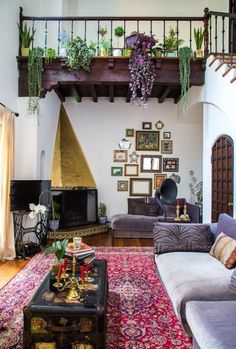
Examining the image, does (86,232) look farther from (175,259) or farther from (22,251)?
(175,259)

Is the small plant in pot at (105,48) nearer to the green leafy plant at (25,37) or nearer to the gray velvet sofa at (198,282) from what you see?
the green leafy plant at (25,37)

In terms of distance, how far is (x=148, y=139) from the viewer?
7.16 metres

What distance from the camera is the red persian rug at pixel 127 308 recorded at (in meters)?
2.17

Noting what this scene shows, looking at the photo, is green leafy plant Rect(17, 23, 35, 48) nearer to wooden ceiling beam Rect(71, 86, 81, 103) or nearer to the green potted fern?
the green potted fern

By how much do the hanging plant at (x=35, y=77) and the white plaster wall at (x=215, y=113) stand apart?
284 centimetres

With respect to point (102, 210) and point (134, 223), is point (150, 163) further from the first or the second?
point (134, 223)

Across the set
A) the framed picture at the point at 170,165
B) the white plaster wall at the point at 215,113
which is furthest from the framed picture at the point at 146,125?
the white plaster wall at the point at 215,113

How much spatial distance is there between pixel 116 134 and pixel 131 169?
0.96 meters

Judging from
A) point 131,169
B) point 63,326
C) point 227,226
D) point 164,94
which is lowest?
point 63,326

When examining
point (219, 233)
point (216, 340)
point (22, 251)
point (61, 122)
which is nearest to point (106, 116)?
point (61, 122)

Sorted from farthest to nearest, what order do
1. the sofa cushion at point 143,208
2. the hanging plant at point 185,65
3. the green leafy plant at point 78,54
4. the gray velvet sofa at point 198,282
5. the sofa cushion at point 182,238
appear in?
1. the sofa cushion at point 143,208
2. the hanging plant at point 185,65
3. the green leafy plant at point 78,54
4. the sofa cushion at point 182,238
5. the gray velvet sofa at point 198,282

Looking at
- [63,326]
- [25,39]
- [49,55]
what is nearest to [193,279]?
[63,326]

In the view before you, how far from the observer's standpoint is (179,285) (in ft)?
7.66

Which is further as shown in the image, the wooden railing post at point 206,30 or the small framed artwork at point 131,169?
the small framed artwork at point 131,169
